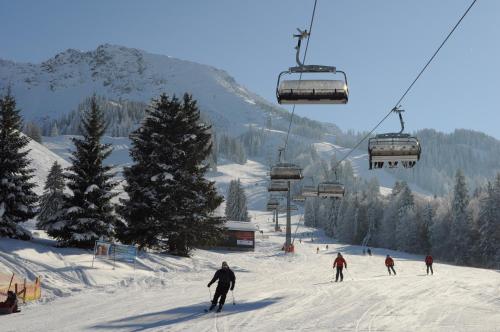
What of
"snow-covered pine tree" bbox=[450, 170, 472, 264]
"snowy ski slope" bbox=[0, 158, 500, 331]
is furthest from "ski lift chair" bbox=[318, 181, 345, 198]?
"snow-covered pine tree" bbox=[450, 170, 472, 264]

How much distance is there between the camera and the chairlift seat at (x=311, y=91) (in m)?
12.4

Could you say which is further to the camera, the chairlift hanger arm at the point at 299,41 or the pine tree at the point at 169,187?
the pine tree at the point at 169,187

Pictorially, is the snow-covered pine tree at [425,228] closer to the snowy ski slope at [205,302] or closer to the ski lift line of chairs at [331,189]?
the ski lift line of chairs at [331,189]

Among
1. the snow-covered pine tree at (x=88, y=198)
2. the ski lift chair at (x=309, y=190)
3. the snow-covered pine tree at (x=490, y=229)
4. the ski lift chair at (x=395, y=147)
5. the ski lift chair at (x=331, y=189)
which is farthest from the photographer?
the snow-covered pine tree at (x=490, y=229)

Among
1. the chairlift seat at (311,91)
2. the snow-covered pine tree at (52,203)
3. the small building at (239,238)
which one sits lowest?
the small building at (239,238)

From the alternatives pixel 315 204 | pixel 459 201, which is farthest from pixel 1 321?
pixel 315 204

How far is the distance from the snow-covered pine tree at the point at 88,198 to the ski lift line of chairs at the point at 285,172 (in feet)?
30.4

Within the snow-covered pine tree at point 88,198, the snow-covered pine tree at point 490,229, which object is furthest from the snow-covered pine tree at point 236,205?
the snow-covered pine tree at point 88,198

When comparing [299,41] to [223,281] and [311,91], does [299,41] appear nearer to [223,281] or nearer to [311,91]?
[311,91]

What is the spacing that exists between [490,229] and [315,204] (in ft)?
347

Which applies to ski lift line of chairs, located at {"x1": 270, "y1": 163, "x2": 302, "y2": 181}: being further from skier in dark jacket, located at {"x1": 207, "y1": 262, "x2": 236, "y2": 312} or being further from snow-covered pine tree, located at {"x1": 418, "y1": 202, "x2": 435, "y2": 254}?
snow-covered pine tree, located at {"x1": 418, "y1": 202, "x2": 435, "y2": 254}

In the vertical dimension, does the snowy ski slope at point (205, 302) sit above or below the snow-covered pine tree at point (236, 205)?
below

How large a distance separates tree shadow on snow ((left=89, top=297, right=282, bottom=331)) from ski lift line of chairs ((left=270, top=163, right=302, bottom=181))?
41.6ft

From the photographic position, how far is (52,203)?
54688mm
